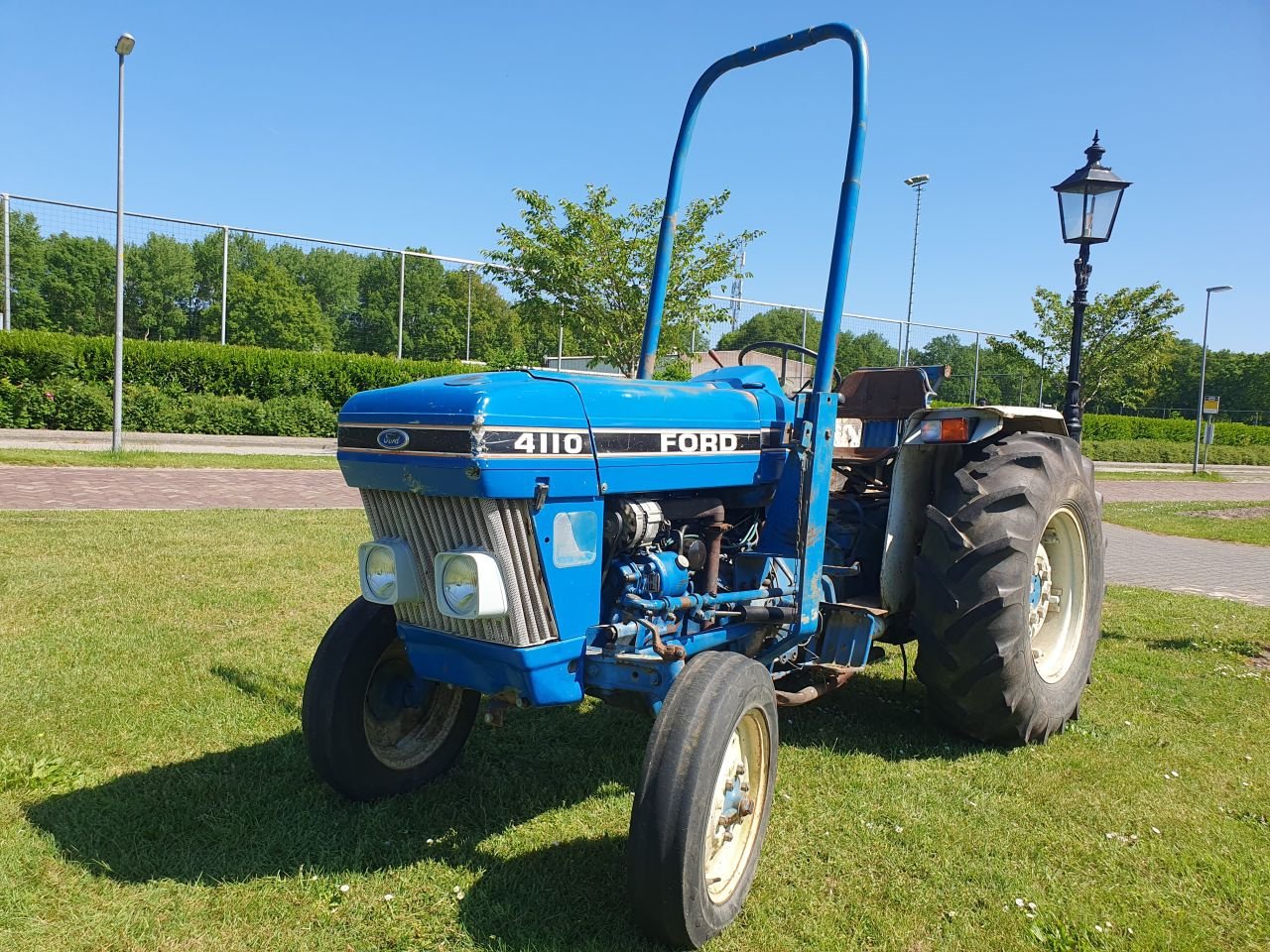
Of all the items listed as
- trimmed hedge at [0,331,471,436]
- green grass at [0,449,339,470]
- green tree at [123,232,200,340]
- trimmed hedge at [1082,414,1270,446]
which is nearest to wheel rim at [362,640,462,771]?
green grass at [0,449,339,470]

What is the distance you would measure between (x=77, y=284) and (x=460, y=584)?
21.1 metres

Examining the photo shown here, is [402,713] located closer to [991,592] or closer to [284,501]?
[991,592]

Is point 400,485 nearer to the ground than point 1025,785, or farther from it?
farther from it

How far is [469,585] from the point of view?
105 inches

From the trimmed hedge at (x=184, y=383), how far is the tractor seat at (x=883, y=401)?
14.0 m

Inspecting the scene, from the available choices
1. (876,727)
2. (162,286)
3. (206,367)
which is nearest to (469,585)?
(876,727)

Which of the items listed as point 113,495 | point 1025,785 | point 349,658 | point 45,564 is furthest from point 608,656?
point 113,495

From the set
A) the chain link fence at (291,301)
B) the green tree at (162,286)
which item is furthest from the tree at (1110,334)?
the green tree at (162,286)

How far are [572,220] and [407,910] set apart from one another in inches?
531

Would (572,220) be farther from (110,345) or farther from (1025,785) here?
(1025,785)

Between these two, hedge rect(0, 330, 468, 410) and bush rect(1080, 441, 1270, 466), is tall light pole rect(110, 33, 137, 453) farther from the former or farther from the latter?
bush rect(1080, 441, 1270, 466)

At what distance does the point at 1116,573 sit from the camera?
916 centimetres

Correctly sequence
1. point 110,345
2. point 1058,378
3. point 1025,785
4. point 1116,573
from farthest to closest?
point 1058,378
point 110,345
point 1116,573
point 1025,785

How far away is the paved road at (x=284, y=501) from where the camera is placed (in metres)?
9.05
